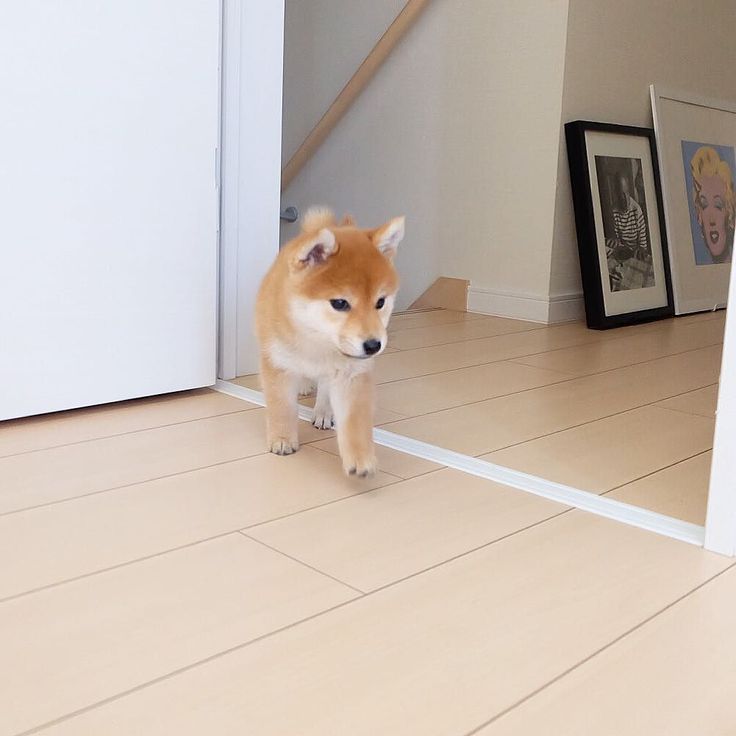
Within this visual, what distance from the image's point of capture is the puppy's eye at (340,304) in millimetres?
1167

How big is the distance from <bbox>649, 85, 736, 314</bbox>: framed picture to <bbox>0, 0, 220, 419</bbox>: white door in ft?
5.90

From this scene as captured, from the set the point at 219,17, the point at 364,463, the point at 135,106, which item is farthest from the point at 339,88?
the point at 364,463

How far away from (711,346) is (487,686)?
180cm

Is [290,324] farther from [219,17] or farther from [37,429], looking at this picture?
[219,17]

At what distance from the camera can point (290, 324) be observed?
1249 mm

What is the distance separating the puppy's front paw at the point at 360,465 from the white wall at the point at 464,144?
60.0 inches

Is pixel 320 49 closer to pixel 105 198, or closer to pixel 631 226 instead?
pixel 631 226

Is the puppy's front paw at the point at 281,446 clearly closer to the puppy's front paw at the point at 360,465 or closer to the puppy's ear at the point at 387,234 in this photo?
the puppy's front paw at the point at 360,465

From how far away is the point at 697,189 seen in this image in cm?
292

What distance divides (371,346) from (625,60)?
6.29 ft

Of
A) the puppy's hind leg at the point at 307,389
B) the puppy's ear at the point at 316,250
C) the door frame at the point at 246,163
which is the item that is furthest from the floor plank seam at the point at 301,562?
the door frame at the point at 246,163

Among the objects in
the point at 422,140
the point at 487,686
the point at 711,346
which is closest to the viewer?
the point at 487,686

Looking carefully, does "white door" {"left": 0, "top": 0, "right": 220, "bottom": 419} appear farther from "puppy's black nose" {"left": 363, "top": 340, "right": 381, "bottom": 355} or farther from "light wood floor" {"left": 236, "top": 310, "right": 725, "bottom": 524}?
"puppy's black nose" {"left": 363, "top": 340, "right": 381, "bottom": 355}

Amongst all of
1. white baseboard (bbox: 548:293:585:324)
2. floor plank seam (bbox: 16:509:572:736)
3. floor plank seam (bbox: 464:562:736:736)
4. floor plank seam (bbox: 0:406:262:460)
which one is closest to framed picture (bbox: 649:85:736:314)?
white baseboard (bbox: 548:293:585:324)
